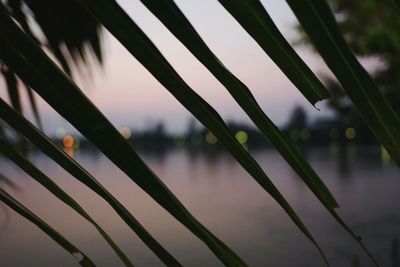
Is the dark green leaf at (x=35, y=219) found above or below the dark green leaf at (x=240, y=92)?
below

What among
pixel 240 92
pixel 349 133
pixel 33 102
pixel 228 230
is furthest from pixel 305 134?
pixel 240 92

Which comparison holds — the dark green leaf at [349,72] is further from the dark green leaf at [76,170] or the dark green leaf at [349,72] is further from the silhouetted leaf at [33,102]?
the silhouetted leaf at [33,102]

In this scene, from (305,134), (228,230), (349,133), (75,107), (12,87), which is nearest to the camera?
(75,107)

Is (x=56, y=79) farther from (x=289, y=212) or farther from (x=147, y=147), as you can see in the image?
(x=147, y=147)

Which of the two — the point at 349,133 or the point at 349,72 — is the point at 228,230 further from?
the point at 349,133

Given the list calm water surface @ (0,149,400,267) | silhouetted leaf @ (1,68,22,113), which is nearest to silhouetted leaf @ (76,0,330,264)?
silhouetted leaf @ (1,68,22,113)

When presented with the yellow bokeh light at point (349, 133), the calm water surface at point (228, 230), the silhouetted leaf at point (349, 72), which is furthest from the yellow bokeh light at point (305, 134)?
the silhouetted leaf at point (349, 72)

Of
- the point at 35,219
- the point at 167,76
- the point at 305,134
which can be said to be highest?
the point at 305,134

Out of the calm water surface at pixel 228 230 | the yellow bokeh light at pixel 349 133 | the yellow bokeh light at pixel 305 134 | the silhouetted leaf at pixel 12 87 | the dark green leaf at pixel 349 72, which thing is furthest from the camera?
the yellow bokeh light at pixel 305 134

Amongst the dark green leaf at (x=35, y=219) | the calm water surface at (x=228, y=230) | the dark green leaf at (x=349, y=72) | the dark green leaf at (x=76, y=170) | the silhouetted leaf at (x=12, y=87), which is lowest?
the dark green leaf at (x=35, y=219)

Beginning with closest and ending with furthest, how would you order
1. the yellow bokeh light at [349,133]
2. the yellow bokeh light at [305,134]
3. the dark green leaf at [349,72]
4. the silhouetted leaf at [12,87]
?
the dark green leaf at [349,72], the silhouetted leaf at [12,87], the yellow bokeh light at [349,133], the yellow bokeh light at [305,134]

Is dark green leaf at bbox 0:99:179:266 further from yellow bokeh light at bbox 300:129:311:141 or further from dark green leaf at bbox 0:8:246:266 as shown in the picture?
yellow bokeh light at bbox 300:129:311:141

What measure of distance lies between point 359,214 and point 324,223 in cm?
479

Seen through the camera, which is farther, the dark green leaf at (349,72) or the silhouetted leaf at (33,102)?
the silhouetted leaf at (33,102)
